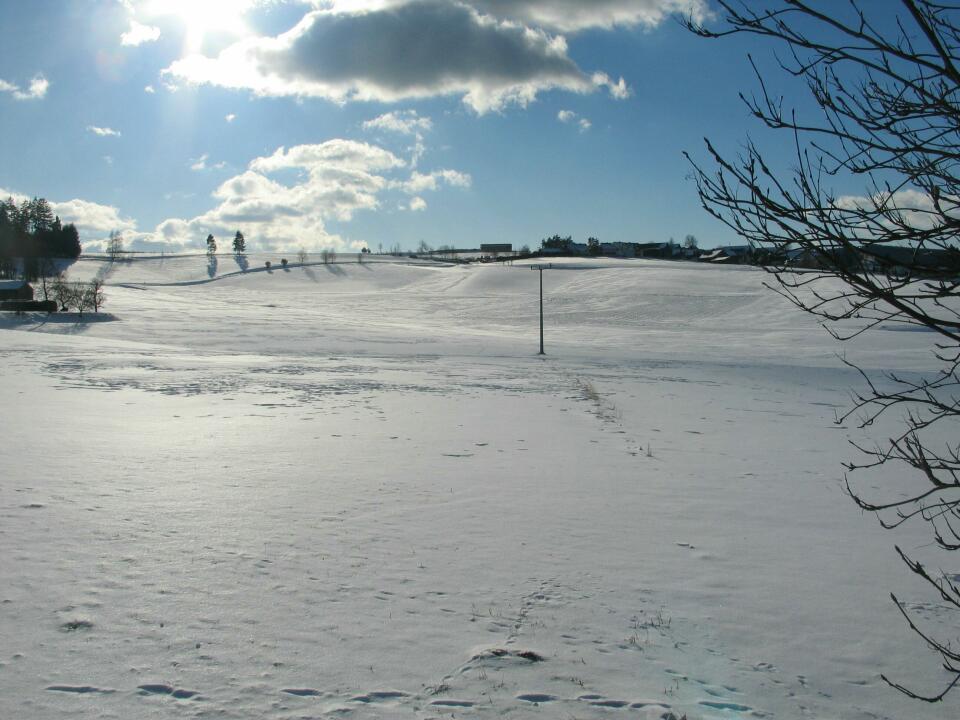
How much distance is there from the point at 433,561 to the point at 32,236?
130 metres

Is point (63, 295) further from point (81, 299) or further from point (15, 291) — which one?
point (15, 291)

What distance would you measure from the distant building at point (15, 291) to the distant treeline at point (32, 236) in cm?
2828

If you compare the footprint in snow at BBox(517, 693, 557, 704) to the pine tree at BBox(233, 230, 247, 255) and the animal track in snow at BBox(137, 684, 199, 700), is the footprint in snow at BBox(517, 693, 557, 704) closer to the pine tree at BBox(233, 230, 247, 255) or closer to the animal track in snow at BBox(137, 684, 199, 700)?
the animal track in snow at BBox(137, 684, 199, 700)

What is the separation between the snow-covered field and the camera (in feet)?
15.8

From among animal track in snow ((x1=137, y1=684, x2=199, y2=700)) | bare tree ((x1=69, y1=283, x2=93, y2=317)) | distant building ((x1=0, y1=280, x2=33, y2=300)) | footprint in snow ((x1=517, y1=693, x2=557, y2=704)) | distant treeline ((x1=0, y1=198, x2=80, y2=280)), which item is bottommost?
footprint in snow ((x1=517, y1=693, x2=557, y2=704))

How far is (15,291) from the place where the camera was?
194 feet

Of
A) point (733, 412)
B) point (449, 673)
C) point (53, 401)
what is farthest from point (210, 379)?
point (449, 673)

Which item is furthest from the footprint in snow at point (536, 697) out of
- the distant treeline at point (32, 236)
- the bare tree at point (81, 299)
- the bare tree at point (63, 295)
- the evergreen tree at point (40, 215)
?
the evergreen tree at point (40, 215)

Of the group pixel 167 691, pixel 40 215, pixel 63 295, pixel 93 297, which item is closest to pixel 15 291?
pixel 63 295

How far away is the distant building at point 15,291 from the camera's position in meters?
59.0

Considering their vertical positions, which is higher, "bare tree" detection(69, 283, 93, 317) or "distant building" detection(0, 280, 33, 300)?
"distant building" detection(0, 280, 33, 300)

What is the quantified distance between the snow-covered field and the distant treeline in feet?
286

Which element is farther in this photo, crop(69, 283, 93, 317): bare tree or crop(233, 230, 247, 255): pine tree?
crop(233, 230, 247, 255): pine tree

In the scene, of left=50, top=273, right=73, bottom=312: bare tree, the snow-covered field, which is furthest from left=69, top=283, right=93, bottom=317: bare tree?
the snow-covered field
